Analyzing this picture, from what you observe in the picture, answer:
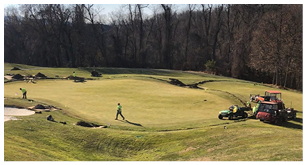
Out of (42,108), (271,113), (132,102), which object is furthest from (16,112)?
(271,113)

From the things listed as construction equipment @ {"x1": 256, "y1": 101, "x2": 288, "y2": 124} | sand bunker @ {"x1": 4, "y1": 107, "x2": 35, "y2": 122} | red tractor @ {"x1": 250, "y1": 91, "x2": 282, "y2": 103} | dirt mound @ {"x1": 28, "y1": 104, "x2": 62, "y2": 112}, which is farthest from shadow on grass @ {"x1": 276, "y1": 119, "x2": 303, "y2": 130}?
sand bunker @ {"x1": 4, "y1": 107, "x2": 35, "y2": 122}

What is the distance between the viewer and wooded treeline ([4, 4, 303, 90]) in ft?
274

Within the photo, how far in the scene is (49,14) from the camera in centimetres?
8650

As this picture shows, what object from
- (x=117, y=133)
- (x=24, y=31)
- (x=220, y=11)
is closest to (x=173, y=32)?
(x=220, y=11)

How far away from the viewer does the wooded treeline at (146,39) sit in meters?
83.6

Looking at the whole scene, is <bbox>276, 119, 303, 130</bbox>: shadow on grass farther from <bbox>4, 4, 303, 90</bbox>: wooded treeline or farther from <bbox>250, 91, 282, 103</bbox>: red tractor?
<bbox>4, 4, 303, 90</bbox>: wooded treeline

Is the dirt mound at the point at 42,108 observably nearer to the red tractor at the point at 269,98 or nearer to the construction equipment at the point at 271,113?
the construction equipment at the point at 271,113

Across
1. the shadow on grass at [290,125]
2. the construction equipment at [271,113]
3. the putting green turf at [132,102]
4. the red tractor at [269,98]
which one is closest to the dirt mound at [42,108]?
the putting green turf at [132,102]

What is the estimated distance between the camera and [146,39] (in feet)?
351

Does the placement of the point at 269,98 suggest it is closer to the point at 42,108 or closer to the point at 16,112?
the point at 42,108

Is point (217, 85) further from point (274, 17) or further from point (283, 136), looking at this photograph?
point (283, 136)

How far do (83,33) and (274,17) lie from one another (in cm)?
5982

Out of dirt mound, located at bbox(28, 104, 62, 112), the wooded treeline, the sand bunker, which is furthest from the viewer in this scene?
the wooded treeline

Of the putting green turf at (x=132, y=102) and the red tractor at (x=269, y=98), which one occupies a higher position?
the red tractor at (x=269, y=98)
